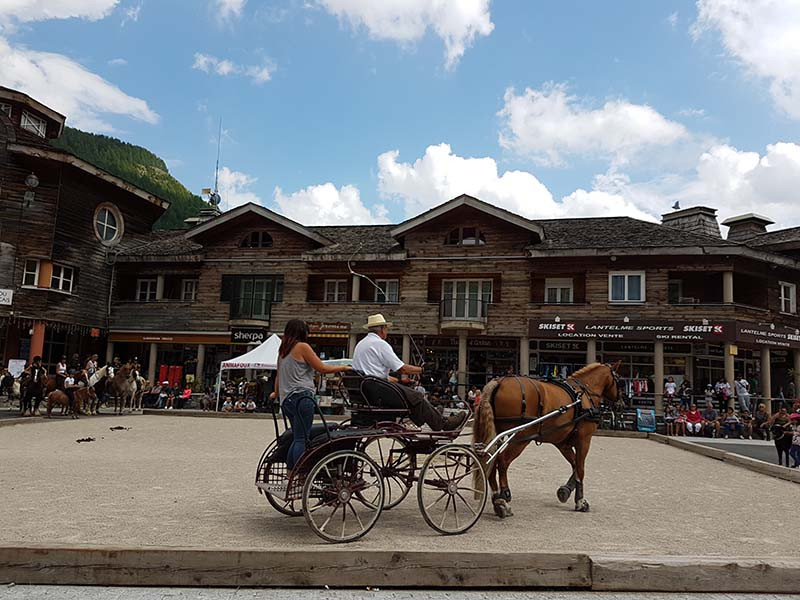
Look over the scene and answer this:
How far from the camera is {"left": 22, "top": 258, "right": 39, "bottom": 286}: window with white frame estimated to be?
2750 cm

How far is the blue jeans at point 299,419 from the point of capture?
5746mm

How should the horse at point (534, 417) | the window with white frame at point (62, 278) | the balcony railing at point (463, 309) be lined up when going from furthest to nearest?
the window with white frame at point (62, 278)
the balcony railing at point (463, 309)
the horse at point (534, 417)

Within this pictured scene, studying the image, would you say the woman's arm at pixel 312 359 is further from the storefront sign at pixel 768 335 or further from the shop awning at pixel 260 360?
the storefront sign at pixel 768 335

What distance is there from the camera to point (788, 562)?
4957mm

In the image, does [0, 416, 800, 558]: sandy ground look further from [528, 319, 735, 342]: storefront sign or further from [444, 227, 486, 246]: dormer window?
Result: [444, 227, 486, 246]: dormer window

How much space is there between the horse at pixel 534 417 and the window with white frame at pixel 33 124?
1280 inches

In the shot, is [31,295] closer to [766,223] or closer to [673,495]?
[673,495]

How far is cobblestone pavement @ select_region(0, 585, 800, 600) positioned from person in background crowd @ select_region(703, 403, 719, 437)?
704 inches

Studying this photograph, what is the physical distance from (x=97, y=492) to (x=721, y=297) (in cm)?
2735

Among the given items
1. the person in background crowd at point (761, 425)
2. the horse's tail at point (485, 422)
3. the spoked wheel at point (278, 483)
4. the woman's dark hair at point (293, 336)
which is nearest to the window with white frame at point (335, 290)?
the person in background crowd at point (761, 425)

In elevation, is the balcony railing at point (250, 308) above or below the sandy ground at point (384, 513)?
above

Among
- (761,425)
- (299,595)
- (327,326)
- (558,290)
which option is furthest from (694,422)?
(299,595)

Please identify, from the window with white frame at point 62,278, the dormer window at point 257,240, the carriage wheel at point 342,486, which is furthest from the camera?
the dormer window at point 257,240

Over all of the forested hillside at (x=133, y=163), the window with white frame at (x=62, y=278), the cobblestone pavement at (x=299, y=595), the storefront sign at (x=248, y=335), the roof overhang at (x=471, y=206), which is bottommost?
the cobblestone pavement at (x=299, y=595)
